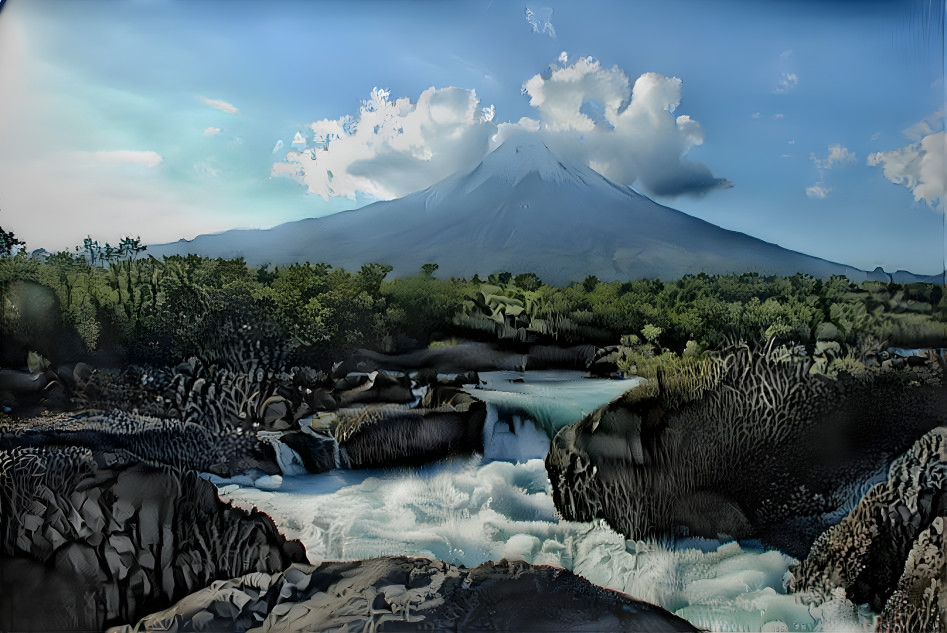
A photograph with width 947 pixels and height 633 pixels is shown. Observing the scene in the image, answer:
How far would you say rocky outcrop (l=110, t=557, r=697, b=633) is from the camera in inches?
91.0

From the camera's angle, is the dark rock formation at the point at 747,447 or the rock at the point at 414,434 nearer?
the dark rock formation at the point at 747,447

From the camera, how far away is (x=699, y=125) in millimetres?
2480

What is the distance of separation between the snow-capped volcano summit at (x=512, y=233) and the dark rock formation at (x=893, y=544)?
3.56 ft

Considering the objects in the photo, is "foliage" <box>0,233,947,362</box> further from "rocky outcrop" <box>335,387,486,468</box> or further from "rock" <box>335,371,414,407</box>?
"rocky outcrop" <box>335,387,486,468</box>

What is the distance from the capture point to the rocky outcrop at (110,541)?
2.47m

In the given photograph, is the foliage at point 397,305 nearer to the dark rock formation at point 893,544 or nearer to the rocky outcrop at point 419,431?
the rocky outcrop at point 419,431

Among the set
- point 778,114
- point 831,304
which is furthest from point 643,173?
point 831,304

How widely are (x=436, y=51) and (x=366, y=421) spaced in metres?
1.56

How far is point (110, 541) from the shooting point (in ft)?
8.18

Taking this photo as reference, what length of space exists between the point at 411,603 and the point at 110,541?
4.13 feet

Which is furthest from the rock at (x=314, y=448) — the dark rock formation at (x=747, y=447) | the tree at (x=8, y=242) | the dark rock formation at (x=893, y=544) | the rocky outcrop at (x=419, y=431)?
the dark rock formation at (x=893, y=544)

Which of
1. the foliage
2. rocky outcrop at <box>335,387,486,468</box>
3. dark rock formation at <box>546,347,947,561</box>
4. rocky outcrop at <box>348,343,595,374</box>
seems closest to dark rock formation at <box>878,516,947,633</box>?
dark rock formation at <box>546,347,947,561</box>

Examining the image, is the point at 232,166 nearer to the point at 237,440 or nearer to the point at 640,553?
the point at 237,440

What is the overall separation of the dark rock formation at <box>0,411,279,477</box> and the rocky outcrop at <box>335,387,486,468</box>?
39 cm
